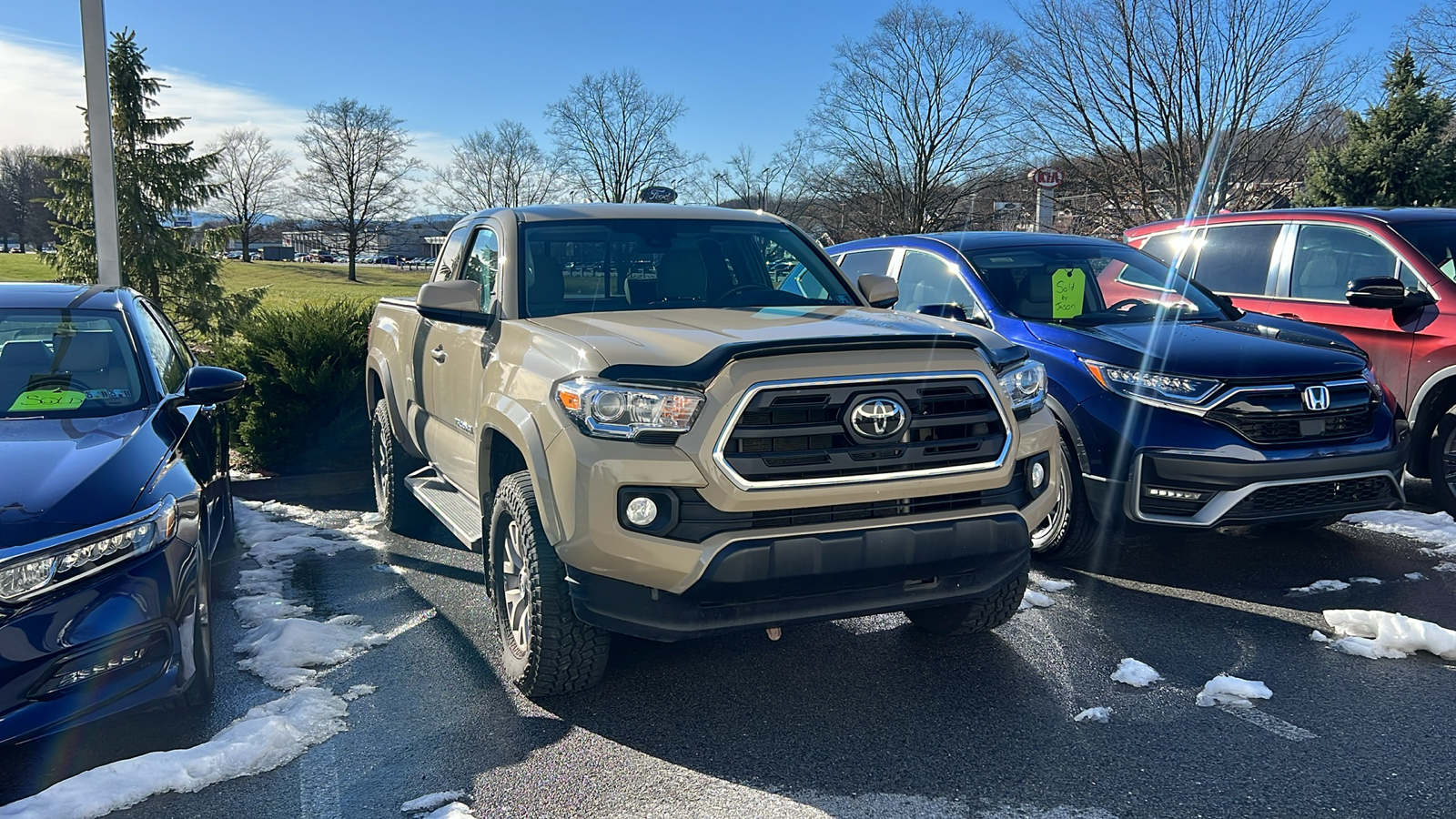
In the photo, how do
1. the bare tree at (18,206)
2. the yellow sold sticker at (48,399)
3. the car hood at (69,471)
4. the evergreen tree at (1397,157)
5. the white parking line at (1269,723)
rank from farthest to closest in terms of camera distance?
1. the bare tree at (18,206)
2. the evergreen tree at (1397,157)
3. the yellow sold sticker at (48,399)
4. the white parking line at (1269,723)
5. the car hood at (69,471)

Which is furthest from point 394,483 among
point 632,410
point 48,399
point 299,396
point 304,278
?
point 304,278

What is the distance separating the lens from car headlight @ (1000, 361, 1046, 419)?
3681mm

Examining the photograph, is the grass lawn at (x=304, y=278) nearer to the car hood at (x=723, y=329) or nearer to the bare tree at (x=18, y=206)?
the bare tree at (x=18, y=206)

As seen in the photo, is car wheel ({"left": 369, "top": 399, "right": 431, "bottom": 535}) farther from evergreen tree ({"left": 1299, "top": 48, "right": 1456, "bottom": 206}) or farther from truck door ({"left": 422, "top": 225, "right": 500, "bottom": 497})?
evergreen tree ({"left": 1299, "top": 48, "right": 1456, "bottom": 206})

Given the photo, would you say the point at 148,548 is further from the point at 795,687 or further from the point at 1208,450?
the point at 1208,450

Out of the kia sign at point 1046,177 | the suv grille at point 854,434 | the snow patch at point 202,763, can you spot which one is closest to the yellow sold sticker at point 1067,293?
the suv grille at point 854,434

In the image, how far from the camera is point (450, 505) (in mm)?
4957

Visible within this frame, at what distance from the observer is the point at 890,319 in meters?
3.94

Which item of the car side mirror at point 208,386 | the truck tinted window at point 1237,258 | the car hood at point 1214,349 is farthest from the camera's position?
the truck tinted window at point 1237,258

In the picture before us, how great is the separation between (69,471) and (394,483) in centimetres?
297

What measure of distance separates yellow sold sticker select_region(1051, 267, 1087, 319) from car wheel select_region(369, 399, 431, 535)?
395 cm

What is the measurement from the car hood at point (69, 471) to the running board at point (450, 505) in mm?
1232

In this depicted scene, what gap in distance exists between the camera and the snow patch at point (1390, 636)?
13.1 feet

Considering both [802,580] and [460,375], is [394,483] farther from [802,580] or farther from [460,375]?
[802,580]
